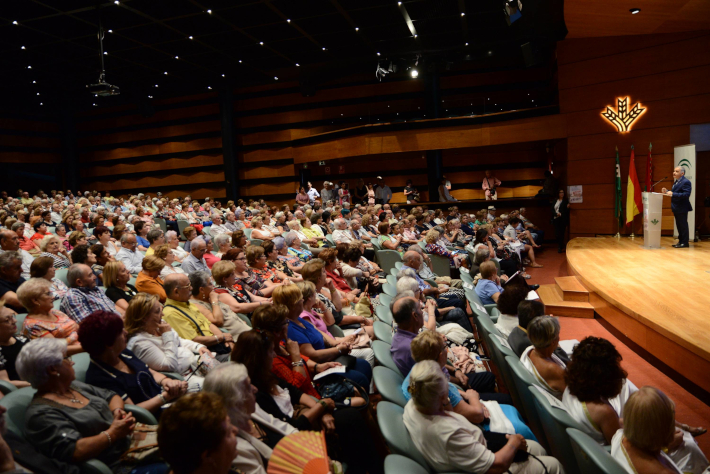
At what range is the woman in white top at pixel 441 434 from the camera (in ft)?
5.27

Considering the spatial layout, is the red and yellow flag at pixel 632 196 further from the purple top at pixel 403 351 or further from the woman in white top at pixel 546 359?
the purple top at pixel 403 351

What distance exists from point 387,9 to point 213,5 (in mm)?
3176

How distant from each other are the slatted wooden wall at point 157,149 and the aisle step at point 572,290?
11593 mm

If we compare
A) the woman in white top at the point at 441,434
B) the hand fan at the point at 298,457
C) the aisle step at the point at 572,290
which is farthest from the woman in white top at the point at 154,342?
the aisle step at the point at 572,290

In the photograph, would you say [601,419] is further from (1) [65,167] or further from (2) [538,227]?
(1) [65,167]

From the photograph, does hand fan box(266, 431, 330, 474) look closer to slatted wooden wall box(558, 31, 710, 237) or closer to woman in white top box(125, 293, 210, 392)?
woman in white top box(125, 293, 210, 392)

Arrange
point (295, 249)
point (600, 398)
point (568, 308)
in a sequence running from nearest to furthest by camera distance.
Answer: point (600, 398) < point (568, 308) < point (295, 249)

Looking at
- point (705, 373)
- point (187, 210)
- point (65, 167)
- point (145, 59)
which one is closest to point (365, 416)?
point (705, 373)

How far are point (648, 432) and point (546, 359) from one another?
748 millimetres

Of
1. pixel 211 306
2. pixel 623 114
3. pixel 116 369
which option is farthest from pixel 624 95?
pixel 116 369

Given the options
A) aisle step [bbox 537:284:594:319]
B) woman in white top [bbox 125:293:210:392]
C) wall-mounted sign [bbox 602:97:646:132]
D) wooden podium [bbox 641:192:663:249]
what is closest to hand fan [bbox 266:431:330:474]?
woman in white top [bbox 125:293:210:392]

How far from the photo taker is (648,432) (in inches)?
58.2

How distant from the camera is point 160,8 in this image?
7918mm

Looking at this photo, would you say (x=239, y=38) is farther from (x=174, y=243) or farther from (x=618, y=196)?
(x=618, y=196)
